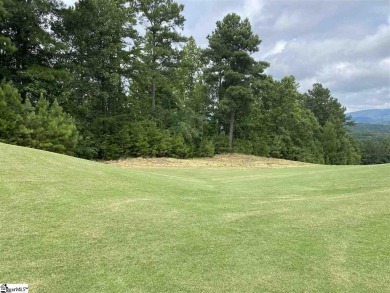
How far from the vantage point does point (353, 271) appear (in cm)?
375

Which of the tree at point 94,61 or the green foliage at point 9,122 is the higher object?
the tree at point 94,61

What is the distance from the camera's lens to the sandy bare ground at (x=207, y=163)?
62.6ft

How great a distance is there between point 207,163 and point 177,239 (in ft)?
57.6

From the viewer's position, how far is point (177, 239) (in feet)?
14.9

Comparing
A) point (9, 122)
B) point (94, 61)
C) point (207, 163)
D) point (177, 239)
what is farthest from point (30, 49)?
point (177, 239)

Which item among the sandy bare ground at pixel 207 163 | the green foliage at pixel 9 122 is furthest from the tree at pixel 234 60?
the green foliage at pixel 9 122

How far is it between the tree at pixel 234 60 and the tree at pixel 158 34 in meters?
4.23

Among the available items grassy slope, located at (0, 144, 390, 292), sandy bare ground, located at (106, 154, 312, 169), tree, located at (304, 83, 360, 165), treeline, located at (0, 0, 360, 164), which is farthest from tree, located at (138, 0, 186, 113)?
tree, located at (304, 83, 360, 165)

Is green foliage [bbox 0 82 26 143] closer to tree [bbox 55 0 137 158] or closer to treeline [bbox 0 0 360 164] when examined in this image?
treeline [bbox 0 0 360 164]

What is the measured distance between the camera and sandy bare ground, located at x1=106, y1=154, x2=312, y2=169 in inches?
751

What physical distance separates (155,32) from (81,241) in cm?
2353

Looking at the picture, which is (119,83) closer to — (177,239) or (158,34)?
(158,34)

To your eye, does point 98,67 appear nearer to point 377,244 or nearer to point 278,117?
point 377,244

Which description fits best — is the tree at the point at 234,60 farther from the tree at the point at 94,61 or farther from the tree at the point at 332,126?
the tree at the point at 332,126
